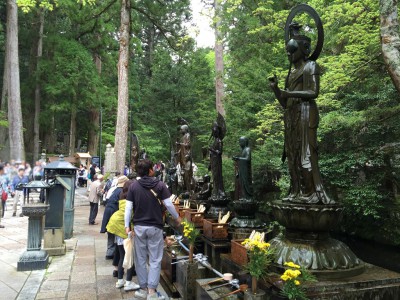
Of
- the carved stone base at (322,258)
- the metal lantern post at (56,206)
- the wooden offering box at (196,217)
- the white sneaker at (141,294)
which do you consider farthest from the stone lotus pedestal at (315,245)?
the metal lantern post at (56,206)

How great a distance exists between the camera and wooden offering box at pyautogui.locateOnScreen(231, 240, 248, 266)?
423 cm

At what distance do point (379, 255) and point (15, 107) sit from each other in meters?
9.63

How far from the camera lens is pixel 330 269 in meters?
3.70

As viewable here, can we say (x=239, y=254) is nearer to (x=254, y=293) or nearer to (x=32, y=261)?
(x=254, y=293)

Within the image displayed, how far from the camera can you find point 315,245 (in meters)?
3.89

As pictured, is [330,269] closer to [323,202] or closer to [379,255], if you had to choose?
[323,202]

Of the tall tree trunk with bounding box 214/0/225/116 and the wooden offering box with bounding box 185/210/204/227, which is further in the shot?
the tall tree trunk with bounding box 214/0/225/116

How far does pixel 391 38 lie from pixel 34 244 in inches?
317

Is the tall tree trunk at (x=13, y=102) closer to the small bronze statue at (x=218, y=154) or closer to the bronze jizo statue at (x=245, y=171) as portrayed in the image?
the bronze jizo statue at (x=245, y=171)

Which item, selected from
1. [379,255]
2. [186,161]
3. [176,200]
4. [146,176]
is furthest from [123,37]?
[379,255]

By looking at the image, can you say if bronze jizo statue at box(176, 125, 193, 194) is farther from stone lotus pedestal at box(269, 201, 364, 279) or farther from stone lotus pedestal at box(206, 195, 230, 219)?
stone lotus pedestal at box(269, 201, 364, 279)

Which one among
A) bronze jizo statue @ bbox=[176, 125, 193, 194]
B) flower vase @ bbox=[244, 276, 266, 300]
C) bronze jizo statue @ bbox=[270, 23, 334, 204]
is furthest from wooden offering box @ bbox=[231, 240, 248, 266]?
bronze jizo statue @ bbox=[176, 125, 193, 194]

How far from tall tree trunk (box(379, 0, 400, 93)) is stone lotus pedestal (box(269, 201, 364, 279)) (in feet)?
13.4

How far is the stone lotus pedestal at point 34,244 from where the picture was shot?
623cm
